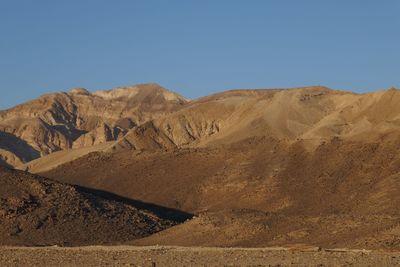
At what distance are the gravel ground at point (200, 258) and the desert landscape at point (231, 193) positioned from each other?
0.27 feet

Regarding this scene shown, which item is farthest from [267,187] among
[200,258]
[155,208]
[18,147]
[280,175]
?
[18,147]

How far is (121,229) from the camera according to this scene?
55219mm

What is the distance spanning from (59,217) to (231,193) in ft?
71.7

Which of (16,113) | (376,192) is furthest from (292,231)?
(16,113)

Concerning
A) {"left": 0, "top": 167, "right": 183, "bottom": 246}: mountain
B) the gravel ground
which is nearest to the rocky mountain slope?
{"left": 0, "top": 167, "right": 183, "bottom": 246}: mountain

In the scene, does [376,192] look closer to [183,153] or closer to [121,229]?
[121,229]

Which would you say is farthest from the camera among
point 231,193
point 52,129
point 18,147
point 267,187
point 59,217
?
point 52,129

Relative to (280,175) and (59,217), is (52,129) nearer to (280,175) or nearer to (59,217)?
(280,175)

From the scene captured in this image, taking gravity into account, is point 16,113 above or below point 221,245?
above

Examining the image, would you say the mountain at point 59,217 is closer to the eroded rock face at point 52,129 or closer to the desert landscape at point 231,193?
the desert landscape at point 231,193

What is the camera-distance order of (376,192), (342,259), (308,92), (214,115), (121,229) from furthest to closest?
(214,115) → (308,92) → (376,192) → (121,229) → (342,259)

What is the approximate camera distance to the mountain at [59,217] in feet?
173

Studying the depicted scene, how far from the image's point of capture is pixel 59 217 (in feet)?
182

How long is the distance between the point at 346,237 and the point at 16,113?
534ft
